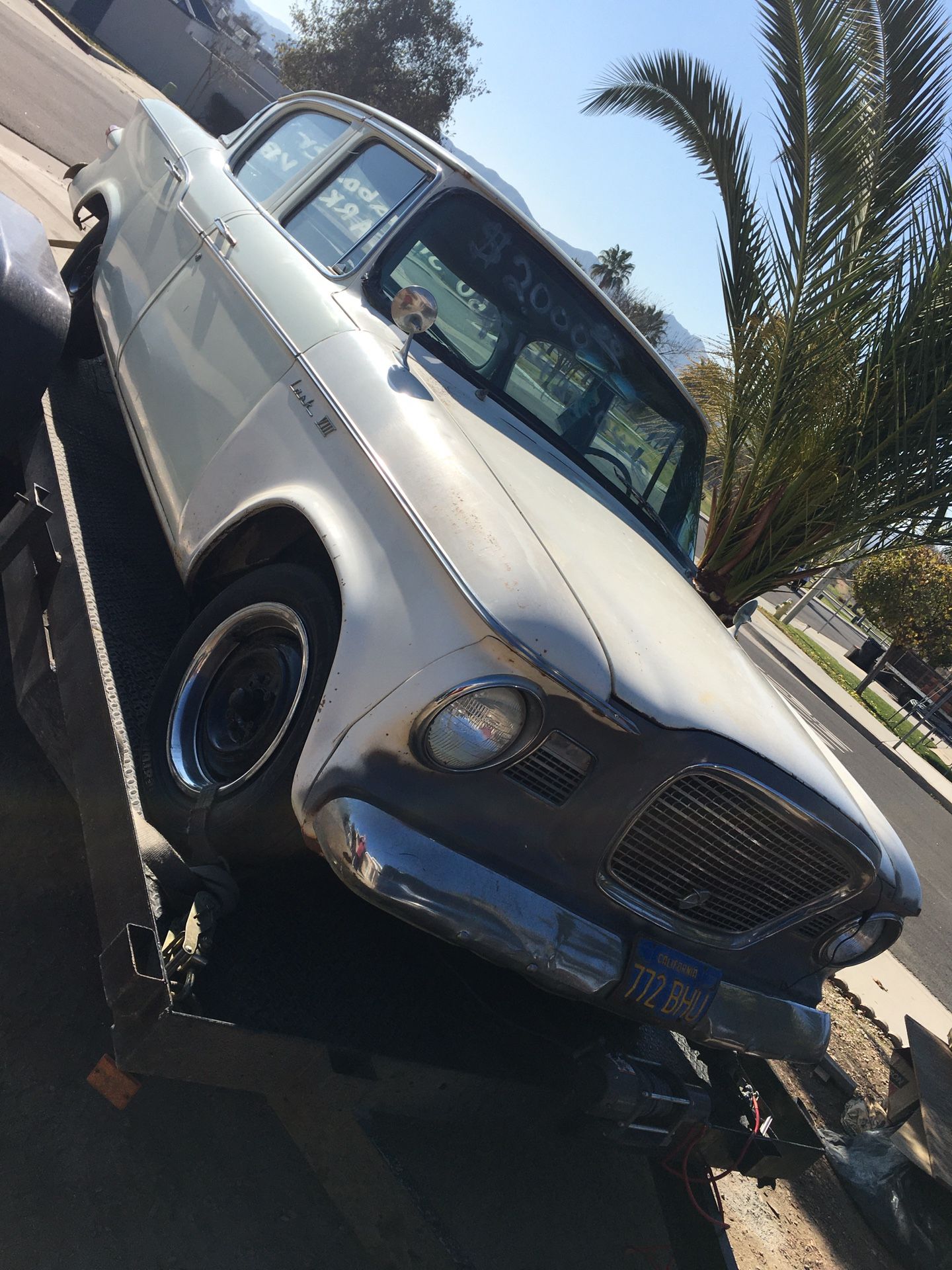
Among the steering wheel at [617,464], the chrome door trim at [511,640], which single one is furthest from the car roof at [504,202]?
the chrome door trim at [511,640]

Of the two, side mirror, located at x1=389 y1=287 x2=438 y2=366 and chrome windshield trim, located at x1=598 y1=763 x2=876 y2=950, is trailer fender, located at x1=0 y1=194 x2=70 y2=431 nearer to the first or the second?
side mirror, located at x1=389 y1=287 x2=438 y2=366

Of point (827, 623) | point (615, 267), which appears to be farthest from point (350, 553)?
point (615, 267)

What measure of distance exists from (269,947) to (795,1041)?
1.42 metres

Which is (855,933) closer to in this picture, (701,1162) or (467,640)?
(701,1162)

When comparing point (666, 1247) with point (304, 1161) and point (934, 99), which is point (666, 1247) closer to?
point (304, 1161)

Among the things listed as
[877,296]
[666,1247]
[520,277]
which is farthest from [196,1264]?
[877,296]

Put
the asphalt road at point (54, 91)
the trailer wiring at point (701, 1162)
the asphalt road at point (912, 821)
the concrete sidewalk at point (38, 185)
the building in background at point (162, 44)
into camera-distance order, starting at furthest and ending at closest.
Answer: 1. the building in background at point (162, 44)
2. the asphalt road at point (54, 91)
3. the concrete sidewalk at point (38, 185)
4. the asphalt road at point (912, 821)
5. the trailer wiring at point (701, 1162)

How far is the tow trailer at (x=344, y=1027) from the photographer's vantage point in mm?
Answer: 2014

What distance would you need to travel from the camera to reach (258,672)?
2551 millimetres

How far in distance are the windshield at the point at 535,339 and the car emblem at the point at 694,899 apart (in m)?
1.59

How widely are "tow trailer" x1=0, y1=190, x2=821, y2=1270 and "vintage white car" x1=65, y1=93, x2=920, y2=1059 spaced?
194 mm

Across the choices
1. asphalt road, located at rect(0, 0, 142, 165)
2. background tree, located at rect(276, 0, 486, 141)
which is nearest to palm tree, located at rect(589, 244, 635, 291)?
background tree, located at rect(276, 0, 486, 141)

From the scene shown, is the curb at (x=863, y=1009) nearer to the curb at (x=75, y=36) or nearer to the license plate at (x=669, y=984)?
the license plate at (x=669, y=984)

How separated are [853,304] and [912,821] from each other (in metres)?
6.23
